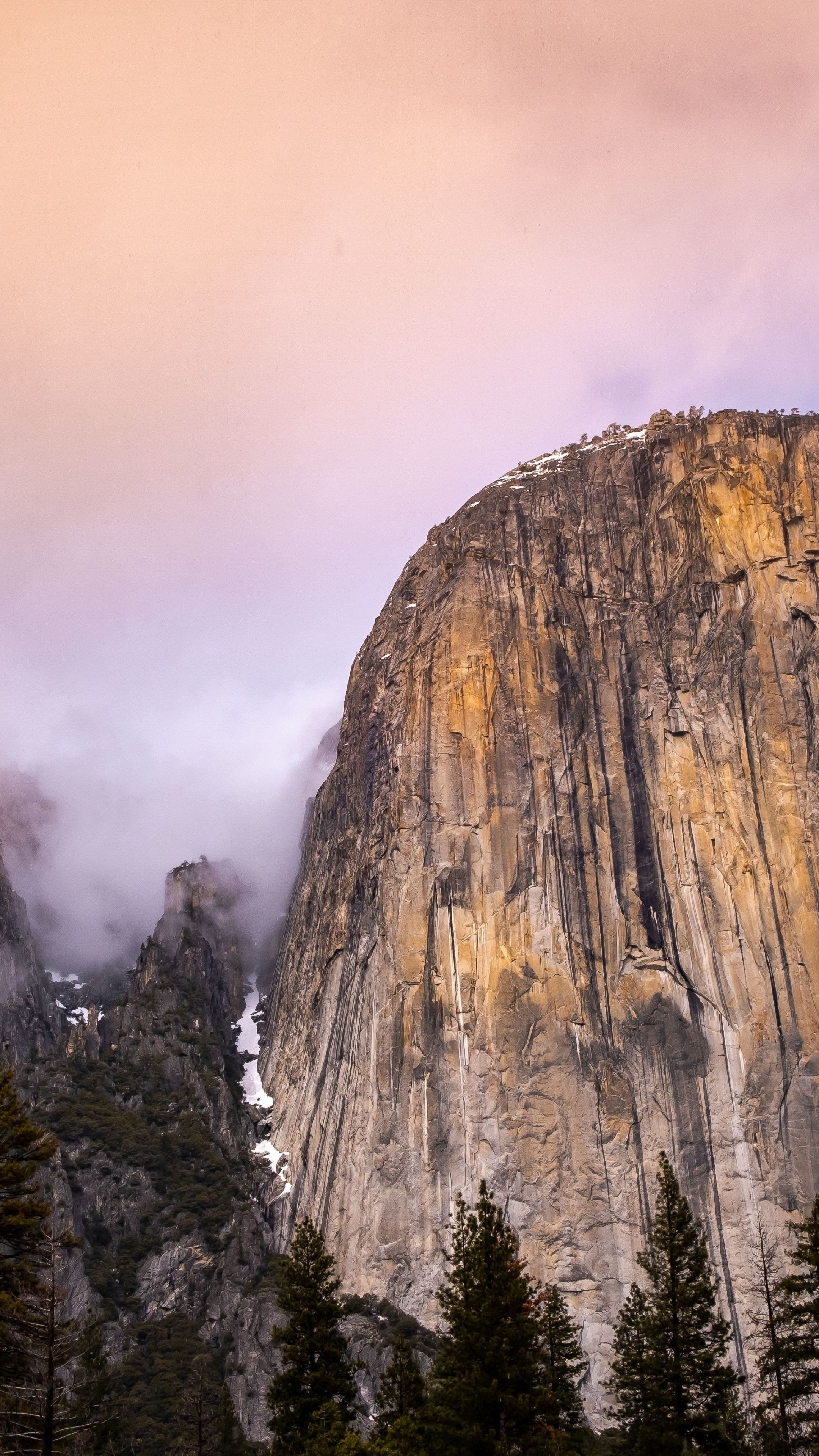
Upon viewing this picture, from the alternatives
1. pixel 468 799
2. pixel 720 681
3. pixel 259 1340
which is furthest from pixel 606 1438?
pixel 720 681

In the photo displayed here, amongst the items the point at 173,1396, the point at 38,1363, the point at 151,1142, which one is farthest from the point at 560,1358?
the point at 151,1142

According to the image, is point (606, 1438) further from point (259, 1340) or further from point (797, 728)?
point (797, 728)

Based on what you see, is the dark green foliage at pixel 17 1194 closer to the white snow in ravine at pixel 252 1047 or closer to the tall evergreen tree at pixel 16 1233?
the tall evergreen tree at pixel 16 1233

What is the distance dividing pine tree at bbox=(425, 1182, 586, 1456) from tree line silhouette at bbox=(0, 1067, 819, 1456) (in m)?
0.05

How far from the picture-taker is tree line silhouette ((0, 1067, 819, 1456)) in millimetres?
25703

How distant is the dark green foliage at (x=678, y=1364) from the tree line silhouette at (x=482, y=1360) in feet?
0.18

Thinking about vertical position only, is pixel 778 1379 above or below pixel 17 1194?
below

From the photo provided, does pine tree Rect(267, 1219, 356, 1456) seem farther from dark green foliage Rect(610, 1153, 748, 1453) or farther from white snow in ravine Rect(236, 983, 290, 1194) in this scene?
white snow in ravine Rect(236, 983, 290, 1194)

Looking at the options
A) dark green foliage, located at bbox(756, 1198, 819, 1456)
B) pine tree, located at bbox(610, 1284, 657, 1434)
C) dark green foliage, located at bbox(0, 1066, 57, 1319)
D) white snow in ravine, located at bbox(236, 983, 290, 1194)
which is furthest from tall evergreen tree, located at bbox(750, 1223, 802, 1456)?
white snow in ravine, located at bbox(236, 983, 290, 1194)

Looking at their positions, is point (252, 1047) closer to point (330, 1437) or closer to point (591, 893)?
point (591, 893)

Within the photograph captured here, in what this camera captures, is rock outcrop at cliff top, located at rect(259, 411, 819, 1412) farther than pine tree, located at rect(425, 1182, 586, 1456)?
Yes

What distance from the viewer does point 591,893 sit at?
76.3m

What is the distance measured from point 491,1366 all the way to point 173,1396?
45.3 meters

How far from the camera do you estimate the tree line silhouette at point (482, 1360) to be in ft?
84.3
